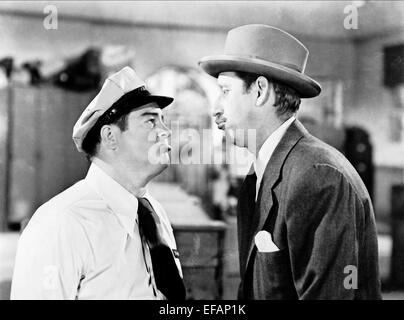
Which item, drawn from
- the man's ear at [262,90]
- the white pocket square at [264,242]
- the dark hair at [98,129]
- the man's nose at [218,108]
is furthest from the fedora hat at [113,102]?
the white pocket square at [264,242]

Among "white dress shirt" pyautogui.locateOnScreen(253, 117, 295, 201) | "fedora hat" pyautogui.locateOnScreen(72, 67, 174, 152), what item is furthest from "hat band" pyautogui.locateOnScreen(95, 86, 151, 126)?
"white dress shirt" pyautogui.locateOnScreen(253, 117, 295, 201)

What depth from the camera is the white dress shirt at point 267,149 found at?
171 cm

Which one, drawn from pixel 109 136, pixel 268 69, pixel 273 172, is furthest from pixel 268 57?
pixel 109 136

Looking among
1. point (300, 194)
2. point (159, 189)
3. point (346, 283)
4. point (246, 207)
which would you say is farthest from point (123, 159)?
point (346, 283)

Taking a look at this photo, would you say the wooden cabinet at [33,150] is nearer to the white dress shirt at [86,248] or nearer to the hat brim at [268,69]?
the white dress shirt at [86,248]

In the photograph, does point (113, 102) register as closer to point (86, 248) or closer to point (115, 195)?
point (115, 195)

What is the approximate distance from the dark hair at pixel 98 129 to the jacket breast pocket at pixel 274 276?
66cm

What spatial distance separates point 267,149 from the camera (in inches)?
68.4

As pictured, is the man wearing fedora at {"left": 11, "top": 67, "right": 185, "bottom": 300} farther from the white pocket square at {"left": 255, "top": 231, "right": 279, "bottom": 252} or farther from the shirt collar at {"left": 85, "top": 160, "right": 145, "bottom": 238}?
the white pocket square at {"left": 255, "top": 231, "right": 279, "bottom": 252}

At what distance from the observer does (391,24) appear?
210 cm

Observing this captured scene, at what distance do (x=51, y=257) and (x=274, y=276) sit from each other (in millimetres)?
728

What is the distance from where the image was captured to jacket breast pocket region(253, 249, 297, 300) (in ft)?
5.25

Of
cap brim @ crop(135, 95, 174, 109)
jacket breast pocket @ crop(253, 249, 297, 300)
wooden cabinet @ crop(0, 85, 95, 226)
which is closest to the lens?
jacket breast pocket @ crop(253, 249, 297, 300)
